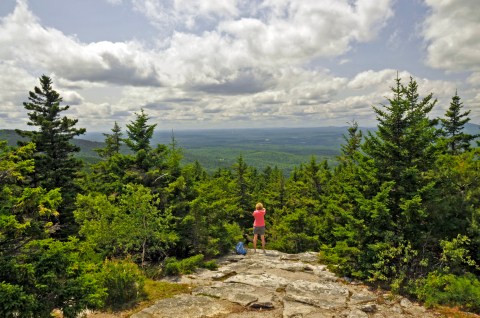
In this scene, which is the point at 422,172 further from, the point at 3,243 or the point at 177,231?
the point at 3,243

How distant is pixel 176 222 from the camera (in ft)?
54.1

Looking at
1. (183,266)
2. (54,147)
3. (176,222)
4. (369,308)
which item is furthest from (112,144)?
(369,308)

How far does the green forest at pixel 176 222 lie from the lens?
7.32 meters

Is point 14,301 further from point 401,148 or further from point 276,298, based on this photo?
point 401,148

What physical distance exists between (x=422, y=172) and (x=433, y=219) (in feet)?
7.35

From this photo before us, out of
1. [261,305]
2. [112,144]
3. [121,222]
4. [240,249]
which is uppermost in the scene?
[112,144]

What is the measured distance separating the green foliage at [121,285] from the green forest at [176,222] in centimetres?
4

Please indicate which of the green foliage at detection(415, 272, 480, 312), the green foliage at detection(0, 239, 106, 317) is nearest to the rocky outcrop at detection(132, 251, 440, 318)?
the green foliage at detection(415, 272, 480, 312)

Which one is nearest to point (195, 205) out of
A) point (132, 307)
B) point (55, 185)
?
point (132, 307)

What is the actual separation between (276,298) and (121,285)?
5.63 meters

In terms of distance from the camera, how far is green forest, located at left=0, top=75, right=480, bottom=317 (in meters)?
7.32

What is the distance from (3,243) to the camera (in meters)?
7.12

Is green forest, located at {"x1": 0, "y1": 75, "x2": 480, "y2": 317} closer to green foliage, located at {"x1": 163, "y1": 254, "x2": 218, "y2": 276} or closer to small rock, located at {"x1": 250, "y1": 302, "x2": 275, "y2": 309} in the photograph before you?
green foliage, located at {"x1": 163, "y1": 254, "x2": 218, "y2": 276}

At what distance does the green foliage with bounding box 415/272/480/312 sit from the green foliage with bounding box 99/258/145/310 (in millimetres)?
10508
